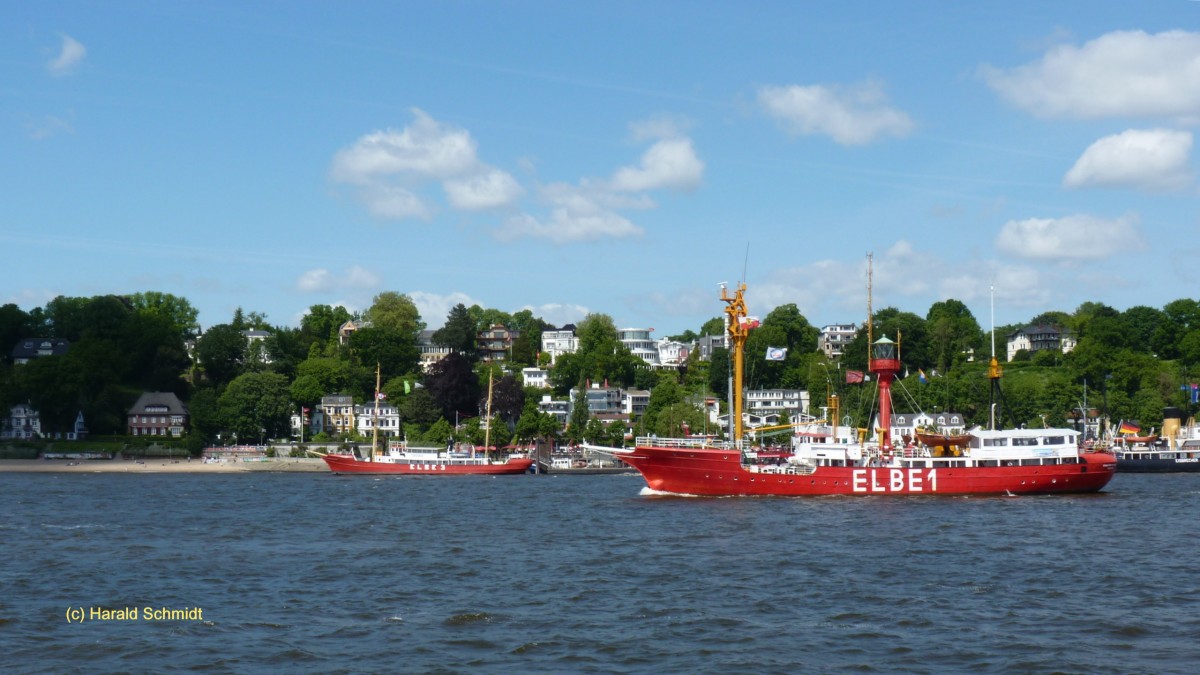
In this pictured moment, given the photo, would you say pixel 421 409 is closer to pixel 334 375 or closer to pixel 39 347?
pixel 334 375

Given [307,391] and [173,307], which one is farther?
[173,307]

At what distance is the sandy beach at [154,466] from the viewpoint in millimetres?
120375

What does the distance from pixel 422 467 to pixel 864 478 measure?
53837 mm

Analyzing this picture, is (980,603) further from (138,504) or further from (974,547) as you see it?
(138,504)

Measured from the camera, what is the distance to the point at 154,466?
12288 cm

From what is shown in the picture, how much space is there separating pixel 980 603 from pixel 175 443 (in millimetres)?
119137

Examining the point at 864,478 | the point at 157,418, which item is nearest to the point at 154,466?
the point at 157,418

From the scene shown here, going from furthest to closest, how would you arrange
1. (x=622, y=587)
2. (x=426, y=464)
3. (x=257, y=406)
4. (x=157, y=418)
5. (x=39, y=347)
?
(x=39, y=347) < (x=157, y=418) < (x=257, y=406) < (x=426, y=464) < (x=622, y=587)

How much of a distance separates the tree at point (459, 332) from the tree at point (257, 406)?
45699mm

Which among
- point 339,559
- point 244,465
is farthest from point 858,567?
point 244,465

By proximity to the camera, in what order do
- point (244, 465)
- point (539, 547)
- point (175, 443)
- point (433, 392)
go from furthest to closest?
point (433, 392) < point (175, 443) < point (244, 465) < point (539, 547)

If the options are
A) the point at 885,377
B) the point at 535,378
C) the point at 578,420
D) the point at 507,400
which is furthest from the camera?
the point at 535,378

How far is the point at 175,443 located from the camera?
136 metres

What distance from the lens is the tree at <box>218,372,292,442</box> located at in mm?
139288
